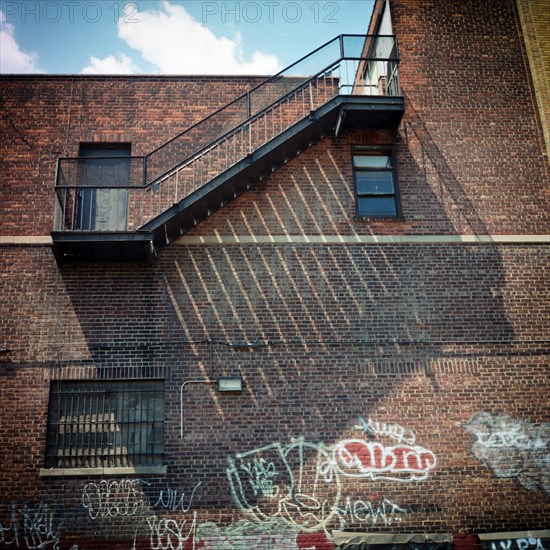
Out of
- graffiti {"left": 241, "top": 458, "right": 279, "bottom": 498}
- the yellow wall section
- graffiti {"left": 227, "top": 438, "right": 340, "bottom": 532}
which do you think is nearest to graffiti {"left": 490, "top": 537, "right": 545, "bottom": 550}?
graffiti {"left": 227, "top": 438, "right": 340, "bottom": 532}

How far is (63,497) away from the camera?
31.9 feet

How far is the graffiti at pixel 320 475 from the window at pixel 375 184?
4.21m

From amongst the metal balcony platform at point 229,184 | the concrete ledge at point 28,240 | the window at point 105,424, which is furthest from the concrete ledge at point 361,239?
the window at point 105,424

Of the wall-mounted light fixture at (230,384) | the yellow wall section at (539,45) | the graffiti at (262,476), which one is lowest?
the graffiti at (262,476)

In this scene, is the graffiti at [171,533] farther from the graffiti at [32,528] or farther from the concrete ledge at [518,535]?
the concrete ledge at [518,535]

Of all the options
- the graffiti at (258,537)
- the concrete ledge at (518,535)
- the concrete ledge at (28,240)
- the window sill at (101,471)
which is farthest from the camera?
the concrete ledge at (28,240)

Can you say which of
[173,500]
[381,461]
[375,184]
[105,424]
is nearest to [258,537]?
[173,500]

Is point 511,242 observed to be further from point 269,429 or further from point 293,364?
point 269,429

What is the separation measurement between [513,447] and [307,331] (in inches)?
166

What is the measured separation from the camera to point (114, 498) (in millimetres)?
9734

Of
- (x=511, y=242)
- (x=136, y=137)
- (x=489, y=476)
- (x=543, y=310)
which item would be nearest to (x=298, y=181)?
(x=136, y=137)

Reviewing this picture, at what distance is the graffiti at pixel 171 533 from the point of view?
9.53 m

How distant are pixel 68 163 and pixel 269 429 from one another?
21.5 ft

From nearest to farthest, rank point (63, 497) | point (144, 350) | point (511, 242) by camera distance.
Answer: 1. point (63, 497)
2. point (144, 350)
3. point (511, 242)
